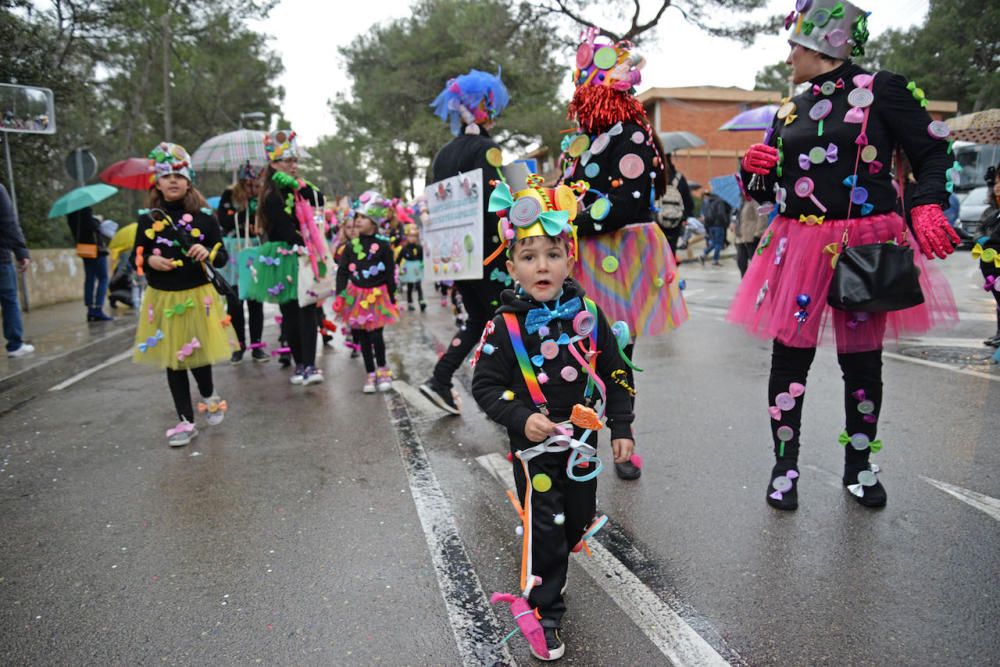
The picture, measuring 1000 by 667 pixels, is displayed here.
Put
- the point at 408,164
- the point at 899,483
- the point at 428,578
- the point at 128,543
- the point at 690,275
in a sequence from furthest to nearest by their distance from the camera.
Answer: the point at 408,164, the point at 690,275, the point at 899,483, the point at 128,543, the point at 428,578

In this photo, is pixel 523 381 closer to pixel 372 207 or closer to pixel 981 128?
pixel 372 207

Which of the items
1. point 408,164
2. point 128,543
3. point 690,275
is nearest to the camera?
point 128,543

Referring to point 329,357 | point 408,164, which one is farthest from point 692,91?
point 329,357

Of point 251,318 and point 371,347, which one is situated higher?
point 251,318

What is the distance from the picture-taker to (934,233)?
2.69 m

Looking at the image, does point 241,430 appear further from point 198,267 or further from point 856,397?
point 856,397

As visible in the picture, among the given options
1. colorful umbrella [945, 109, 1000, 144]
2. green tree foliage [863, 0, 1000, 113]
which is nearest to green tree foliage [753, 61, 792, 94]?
green tree foliage [863, 0, 1000, 113]

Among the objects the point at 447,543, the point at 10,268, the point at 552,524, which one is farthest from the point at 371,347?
the point at 10,268

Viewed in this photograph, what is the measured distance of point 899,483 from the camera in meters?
3.33

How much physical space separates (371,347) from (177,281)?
1860 millimetres

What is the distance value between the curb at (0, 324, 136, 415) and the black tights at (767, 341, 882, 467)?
6.20 meters

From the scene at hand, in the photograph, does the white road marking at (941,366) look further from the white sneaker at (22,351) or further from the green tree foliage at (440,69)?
the green tree foliage at (440,69)

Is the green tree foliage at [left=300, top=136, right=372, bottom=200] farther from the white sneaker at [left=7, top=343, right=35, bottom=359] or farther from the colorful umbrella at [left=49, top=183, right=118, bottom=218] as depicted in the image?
the white sneaker at [left=7, top=343, right=35, bottom=359]

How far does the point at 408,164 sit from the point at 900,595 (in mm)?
38282
